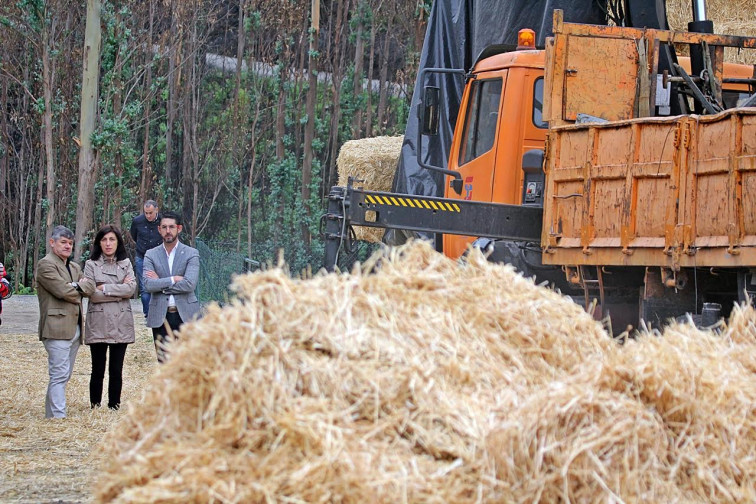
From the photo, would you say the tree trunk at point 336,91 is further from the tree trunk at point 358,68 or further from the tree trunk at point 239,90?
the tree trunk at point 239,90

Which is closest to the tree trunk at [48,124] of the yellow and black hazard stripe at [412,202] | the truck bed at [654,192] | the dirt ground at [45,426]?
the dirt ground at [45,426]

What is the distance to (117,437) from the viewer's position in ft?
14.7

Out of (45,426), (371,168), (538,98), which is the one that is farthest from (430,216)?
(371,168)

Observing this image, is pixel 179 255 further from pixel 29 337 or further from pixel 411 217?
pixel 29 337

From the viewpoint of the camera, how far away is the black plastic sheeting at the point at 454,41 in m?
12.4

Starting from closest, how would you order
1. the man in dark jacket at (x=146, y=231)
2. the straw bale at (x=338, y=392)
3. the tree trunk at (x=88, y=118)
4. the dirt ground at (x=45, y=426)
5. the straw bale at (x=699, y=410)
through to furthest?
the straw bale at (x=338, y=392) < the straw bale at (x=699, y=410) < the dirt ground at (x=45, y=426) < the man in dark jacket at (x=146, y=231) < the tree trunk at (x=88, y=118)

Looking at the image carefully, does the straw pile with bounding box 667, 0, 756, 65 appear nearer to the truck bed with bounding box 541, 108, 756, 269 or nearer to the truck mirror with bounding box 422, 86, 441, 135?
the truck mirror with bounding box 422, 86, 441, 135

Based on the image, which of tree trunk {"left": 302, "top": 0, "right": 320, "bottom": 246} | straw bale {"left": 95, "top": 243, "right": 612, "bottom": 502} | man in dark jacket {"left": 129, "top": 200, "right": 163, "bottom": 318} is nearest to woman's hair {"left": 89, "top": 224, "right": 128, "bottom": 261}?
man in dark jacket {"left": 129, "top": 200, "right": 163, "bottom": 318}

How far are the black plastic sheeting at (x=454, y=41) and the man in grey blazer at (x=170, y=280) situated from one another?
3.56m

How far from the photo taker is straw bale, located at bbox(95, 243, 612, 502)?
3.83 m

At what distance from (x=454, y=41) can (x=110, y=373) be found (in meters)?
6.23

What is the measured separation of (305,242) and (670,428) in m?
21.6

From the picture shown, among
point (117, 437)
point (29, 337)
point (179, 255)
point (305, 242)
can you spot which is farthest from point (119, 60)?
point (117, 437)

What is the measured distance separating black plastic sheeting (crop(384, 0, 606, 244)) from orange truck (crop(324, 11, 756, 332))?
74.9 inches
